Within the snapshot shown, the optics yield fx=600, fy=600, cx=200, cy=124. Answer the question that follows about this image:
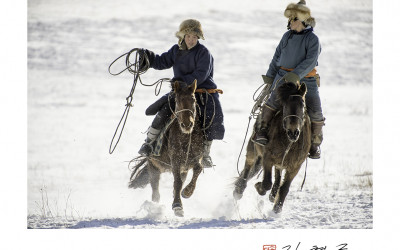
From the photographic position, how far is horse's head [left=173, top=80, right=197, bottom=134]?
8.04 meters

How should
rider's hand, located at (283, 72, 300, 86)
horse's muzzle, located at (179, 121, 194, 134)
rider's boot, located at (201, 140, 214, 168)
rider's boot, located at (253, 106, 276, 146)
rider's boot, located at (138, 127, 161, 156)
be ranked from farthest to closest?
rider's boot, located at (138, 127, 161, 156)
rider's boot, located at (201, 140, 214, 168)
rider's boot, located at (253, 106, 276, 146)
rider's hand, located at (283, 72, 300, 86)
horse's muzzle, located at (179, 121, 194, 134)

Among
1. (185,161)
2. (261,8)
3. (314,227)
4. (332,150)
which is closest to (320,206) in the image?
(314,227)

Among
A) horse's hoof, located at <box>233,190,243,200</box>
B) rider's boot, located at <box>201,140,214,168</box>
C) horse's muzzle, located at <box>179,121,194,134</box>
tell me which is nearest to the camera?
horse's muzzle, located at <box>179,121,194,134</box>

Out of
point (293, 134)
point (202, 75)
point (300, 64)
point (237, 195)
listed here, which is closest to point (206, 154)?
point (237, 195)

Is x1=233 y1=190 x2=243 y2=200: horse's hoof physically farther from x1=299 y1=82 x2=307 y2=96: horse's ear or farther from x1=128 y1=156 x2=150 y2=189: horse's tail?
x1=299 y1=82 x2=307 y2=96: horse's ear

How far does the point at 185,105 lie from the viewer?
8.09m

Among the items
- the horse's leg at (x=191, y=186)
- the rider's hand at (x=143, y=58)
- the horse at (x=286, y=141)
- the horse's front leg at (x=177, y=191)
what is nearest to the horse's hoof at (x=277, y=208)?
the horse at (x=286, y=141)

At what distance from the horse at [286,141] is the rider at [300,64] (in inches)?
5.1

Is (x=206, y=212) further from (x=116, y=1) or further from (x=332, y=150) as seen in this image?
(x=116, y=1)

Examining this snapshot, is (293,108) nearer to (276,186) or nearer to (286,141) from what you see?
(286,141)

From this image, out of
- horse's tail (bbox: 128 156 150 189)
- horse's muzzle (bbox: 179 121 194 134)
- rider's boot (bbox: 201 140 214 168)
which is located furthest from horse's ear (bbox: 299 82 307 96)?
horse's tail (bbox: 128 156 150 189)

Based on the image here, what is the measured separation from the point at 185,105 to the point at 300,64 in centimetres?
176

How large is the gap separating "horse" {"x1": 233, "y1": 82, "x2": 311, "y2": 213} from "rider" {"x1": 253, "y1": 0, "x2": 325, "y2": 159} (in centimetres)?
13

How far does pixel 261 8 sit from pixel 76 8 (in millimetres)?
10000
